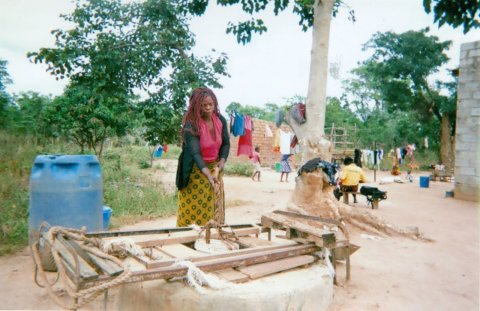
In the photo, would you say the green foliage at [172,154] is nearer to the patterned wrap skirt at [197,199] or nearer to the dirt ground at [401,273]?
the dirt ground at [401,273]

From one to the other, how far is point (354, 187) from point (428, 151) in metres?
19.1

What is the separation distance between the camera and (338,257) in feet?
11.5

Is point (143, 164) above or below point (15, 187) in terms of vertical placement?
above

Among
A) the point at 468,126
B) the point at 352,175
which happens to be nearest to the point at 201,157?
the point at 352,175

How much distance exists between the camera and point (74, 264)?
5.79ft

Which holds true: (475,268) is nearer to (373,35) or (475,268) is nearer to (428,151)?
(373,35)

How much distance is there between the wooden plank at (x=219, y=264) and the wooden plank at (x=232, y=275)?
0.17 ft

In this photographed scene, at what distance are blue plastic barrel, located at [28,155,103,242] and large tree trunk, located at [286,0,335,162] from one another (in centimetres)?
290

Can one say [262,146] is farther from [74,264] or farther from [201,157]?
[74,264]

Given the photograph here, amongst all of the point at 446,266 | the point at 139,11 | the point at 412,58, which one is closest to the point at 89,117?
the point at 139,11

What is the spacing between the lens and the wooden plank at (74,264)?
5.19 feet

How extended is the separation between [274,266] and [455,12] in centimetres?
309

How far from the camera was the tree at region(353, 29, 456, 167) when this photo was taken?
55.8ft

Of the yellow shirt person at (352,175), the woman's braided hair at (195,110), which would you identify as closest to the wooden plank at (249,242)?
the woman's braided hair at (195,110)
